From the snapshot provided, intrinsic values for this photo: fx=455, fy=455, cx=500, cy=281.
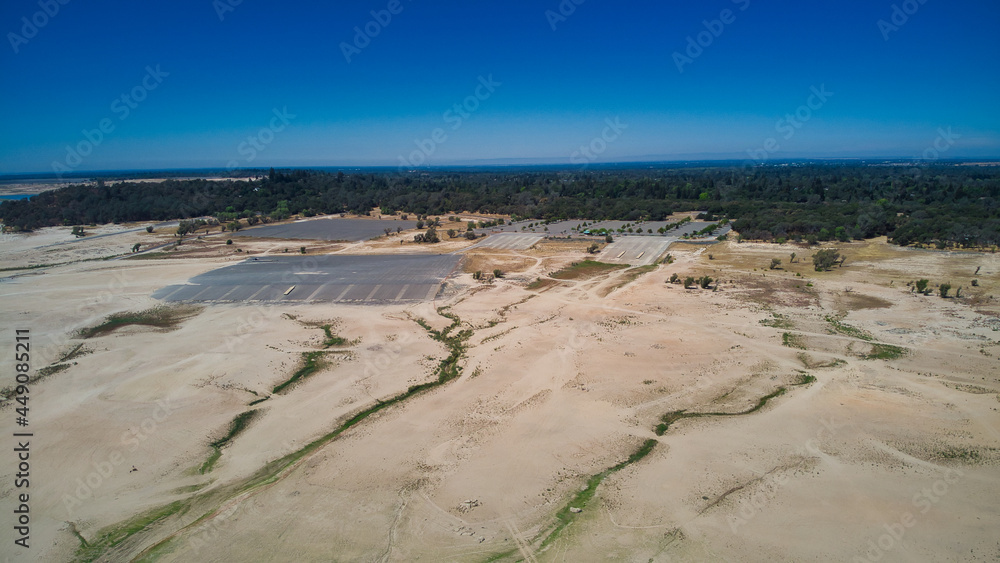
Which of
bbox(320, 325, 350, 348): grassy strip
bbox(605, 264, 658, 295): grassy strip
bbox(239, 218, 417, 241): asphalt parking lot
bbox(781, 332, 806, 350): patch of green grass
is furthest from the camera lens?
bbox(239, 218, 417, 241): asphalt parking lot

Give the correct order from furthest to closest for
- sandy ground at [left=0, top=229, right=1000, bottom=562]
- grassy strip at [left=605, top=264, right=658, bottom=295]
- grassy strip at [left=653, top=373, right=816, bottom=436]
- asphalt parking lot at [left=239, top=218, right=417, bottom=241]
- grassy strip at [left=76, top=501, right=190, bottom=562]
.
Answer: asphalt parking lot at [left=239, top=218, right=417, bottom=241], grassy strip at [left=605, top=264, right=658, bottom=295], grassy strip at [left=653, top=373, right=816, bottom=436], sandy ground at [left=0, top=229, right=1000, bottom=562], grassy strip at [left=76, top=501, right=190, bottom=562]

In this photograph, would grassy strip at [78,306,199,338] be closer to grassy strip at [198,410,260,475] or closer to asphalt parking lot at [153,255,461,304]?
asphalt parking lot at [153,255,461,304]

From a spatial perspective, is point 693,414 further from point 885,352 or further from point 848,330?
point 848,330

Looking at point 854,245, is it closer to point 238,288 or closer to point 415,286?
point 415,286

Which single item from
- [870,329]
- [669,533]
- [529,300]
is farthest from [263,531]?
[870,329]

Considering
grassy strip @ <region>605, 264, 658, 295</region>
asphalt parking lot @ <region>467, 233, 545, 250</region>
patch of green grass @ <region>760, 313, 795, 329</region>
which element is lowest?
patch of green grass @ <region>760, 313, 795, 329</region>

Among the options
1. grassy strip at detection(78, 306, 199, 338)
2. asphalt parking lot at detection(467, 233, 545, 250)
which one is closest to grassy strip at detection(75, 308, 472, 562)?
grassy strip at detection(78, 306, 199, 338)
